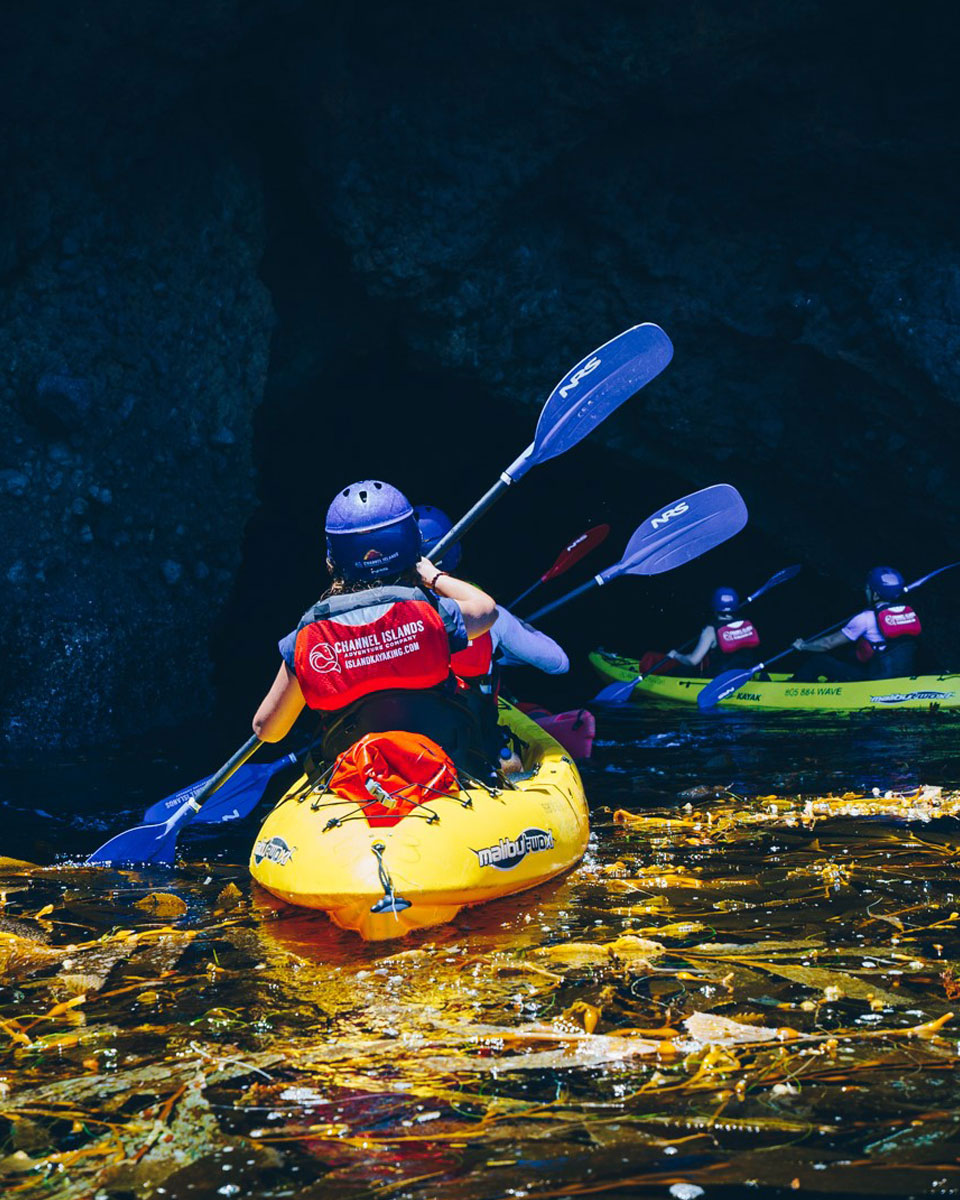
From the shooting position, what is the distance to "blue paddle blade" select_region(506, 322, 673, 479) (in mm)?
6230

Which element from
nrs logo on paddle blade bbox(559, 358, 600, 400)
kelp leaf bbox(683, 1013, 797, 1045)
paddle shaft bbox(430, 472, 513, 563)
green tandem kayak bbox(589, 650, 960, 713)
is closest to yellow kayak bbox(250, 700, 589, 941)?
kelp leaf bbox(683, 1013, 797, 1045)

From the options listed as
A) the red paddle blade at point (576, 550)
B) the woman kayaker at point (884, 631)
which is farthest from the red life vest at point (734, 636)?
the red paddle blade at point (576, 550)

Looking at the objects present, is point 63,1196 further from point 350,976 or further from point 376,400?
point 376,400

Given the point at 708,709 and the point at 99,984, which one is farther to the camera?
the point at 708,709

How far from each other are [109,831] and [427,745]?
229 cm

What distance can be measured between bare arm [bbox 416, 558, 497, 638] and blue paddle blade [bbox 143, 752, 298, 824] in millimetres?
1260

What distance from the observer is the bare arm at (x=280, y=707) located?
15.2 ft

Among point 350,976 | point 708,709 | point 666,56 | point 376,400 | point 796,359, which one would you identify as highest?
point 666,56

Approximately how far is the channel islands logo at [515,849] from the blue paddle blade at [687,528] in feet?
9.06

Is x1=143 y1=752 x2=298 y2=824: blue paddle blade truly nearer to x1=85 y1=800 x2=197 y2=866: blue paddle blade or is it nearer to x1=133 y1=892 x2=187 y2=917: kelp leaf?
x1=85 y1=800 x2=197 y2=866: blue paddle blade

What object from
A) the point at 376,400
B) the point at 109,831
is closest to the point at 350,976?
the point at 109,831

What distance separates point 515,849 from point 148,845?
1.76m

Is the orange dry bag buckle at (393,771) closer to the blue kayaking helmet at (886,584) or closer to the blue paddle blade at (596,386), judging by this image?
the blue paddle blade at (596,386)

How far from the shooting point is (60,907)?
4500 millimetres
